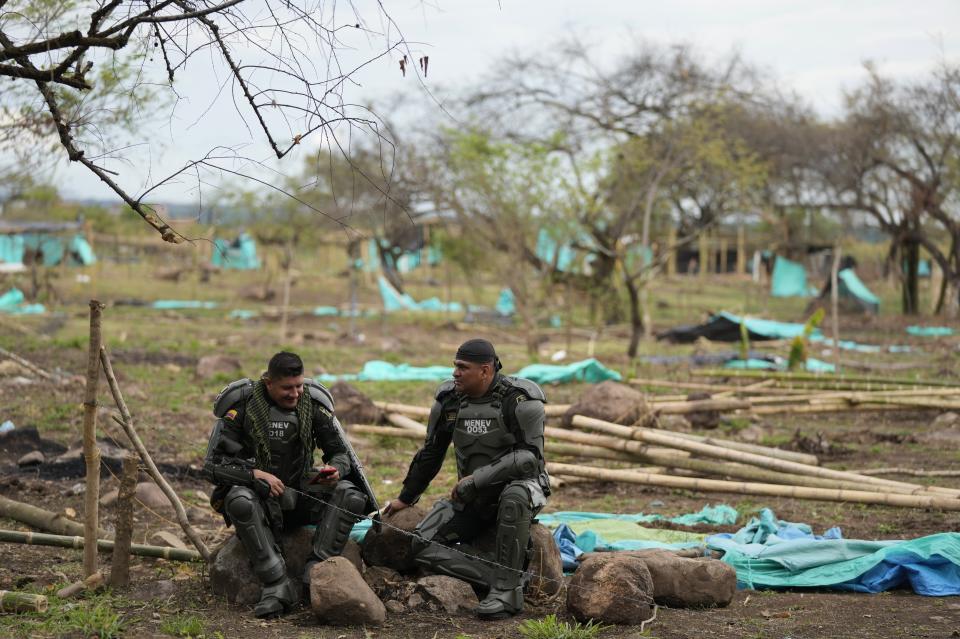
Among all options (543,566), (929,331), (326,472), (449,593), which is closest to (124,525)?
(326,472)

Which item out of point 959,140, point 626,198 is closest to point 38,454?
point 626,198

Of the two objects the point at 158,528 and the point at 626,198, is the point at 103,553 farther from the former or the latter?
the point at 626,198

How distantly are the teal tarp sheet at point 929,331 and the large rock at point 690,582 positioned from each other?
19678mm

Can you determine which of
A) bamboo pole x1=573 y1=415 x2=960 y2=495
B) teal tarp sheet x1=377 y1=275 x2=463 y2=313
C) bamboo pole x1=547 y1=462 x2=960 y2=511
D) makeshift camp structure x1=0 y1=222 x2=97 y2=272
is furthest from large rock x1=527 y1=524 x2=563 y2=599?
makeshift camp structure x1=0 y1=222 x2=97 y2=272

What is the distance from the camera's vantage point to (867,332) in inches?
961

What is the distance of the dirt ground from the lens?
486 cm

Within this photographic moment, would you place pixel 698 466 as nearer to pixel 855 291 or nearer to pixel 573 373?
pixel 573 373

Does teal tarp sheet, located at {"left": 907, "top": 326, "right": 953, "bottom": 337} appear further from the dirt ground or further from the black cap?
the black cap

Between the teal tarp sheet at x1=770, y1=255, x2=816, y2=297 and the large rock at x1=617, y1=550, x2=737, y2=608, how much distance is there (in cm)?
3099

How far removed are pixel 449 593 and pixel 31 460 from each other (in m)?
4.23

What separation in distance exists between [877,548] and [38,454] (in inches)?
231

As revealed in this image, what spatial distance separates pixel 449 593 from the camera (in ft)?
17.1

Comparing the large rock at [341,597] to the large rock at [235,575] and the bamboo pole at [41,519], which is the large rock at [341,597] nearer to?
the large rock at [235,575]

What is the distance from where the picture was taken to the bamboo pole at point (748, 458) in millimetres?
7688
